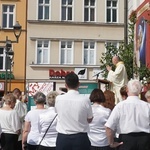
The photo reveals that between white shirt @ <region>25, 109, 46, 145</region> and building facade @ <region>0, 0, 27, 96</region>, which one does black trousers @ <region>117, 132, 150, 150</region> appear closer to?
white shirt @ <region>25, 109, 46, 145</region>

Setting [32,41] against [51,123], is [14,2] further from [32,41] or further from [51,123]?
[51,123]

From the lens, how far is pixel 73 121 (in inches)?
234

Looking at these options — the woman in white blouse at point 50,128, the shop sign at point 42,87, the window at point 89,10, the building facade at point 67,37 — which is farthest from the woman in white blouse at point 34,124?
the window at point 89,10

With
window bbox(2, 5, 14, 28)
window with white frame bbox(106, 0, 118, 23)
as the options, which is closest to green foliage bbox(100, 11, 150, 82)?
window with white frame bbox(106, 0, 118, 23)

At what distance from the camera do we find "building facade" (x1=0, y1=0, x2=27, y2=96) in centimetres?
3353

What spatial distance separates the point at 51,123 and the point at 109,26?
28.2 meters

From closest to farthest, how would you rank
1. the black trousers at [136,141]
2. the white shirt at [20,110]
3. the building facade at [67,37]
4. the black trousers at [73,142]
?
1. the black trousers at [136,141]
2. the black trousers at [73,142]
3. the white shirt at [20,110]
4. the building facade at [67,37]

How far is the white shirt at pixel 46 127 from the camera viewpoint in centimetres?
719

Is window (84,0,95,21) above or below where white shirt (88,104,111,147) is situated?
above

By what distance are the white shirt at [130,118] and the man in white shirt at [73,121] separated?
0.42 m

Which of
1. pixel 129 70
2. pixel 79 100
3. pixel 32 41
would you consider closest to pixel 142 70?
pixel 129 70

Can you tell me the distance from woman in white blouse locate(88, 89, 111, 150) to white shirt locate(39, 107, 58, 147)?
0.66 m

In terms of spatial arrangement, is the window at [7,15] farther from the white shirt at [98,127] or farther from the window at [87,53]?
the white shirt at [98,127]

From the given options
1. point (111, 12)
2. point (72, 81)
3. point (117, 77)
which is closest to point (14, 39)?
point (111, 12)
